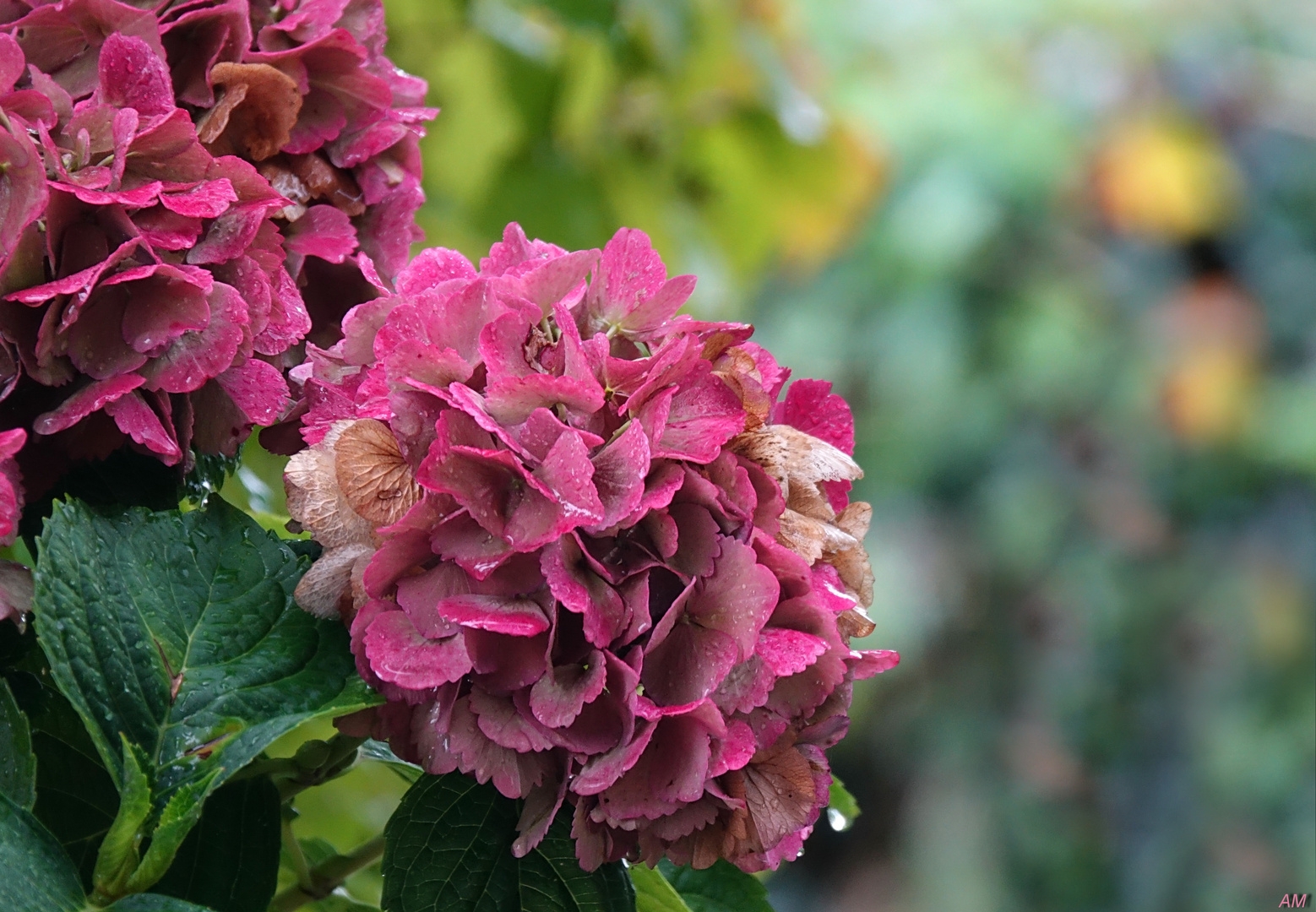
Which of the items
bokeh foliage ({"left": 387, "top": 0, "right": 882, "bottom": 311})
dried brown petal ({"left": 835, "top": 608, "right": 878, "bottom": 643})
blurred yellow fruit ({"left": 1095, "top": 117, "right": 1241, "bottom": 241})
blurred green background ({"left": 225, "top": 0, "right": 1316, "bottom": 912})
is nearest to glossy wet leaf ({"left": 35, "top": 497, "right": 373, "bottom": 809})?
dried brown petal ({"left": 835, "top": 608, "right": 878, "bottom": 643})

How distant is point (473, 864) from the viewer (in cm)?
29

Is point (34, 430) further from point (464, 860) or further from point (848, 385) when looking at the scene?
point (848, 385)

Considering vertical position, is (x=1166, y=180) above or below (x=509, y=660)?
below

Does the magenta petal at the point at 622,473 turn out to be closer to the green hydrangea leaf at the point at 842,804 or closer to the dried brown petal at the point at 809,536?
the dried brown petal at the point at 809,536

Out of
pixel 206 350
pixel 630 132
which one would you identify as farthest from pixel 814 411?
pixel 630 132

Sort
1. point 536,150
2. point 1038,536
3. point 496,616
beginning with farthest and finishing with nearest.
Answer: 1. point 1038,536
2. point 536,150
3. point 496,616

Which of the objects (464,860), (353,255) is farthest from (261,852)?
(353,255)

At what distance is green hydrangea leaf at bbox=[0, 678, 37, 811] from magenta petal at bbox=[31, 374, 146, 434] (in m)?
0.05

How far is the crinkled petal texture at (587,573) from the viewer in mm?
254

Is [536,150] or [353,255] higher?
[353,255]

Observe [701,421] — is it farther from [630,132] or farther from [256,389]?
[630,132]

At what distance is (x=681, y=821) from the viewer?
0.88ft

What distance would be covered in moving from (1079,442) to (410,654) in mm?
2253

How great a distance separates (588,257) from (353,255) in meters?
0.09
